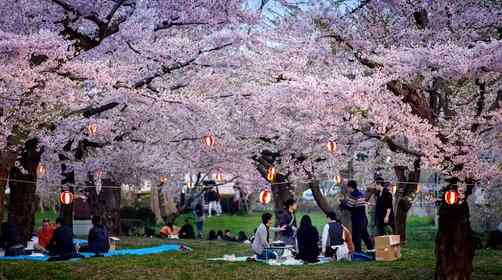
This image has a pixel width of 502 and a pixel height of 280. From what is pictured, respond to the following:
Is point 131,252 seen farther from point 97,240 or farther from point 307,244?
point 307,244

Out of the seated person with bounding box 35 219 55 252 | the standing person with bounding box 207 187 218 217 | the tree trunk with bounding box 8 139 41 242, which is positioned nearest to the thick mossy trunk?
the seated person with bounding box 35 219 55 252

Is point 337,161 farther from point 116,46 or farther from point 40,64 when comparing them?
point 40,64

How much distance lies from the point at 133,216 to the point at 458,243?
24723 millimetres

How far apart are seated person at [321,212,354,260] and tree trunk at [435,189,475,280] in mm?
3732

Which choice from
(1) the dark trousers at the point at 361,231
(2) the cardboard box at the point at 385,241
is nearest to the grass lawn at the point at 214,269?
(2) the cardboard box at the point at 385,241

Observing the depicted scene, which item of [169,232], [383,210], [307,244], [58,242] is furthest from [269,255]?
[169,232]

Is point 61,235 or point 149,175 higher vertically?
point 149,175

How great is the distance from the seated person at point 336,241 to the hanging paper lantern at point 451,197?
4196mm

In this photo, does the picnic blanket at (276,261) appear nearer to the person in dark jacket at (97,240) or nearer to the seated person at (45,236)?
the person in dark jacket at (97,240)

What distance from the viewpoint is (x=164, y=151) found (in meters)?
23.4

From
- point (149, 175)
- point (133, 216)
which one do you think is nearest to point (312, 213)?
point (133, 216)

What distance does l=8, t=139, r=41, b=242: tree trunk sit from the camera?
58.1 ft

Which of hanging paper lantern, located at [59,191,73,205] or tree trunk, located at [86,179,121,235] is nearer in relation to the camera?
hanging paper lantern, located at [59,191,73,205]

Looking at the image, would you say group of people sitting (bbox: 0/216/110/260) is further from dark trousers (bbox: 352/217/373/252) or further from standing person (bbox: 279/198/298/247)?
dark trousers (bbox: 352/217/373/252)
